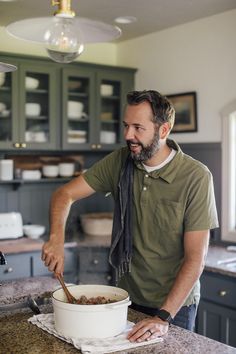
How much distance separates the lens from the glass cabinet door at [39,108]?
4.45 m

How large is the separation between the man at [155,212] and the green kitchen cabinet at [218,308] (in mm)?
1140

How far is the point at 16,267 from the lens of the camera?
4.05m

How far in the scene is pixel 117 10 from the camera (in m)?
4.02

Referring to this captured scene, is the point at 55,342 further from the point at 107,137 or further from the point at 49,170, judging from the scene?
the point at 107,137

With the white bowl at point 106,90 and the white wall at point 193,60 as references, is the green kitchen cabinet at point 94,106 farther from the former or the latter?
the white wall at point 193,60

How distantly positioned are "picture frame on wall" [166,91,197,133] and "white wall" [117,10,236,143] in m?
0.04

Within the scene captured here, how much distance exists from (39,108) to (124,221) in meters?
2.38

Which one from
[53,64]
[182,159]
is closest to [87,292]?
[182,159]

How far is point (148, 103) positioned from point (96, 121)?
254 cm

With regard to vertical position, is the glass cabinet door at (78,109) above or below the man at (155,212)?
above

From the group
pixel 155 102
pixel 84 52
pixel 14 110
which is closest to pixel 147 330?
pixel 155 102

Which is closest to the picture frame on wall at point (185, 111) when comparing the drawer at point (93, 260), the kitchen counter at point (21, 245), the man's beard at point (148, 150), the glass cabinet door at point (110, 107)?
the glass cabinet door at point (110, 107)

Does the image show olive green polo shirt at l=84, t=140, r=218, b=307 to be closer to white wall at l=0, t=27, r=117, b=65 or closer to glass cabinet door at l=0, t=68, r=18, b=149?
glass cabinet door at l=0, t=68, r=18, b=149

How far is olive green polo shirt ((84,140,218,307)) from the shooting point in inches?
89.1
